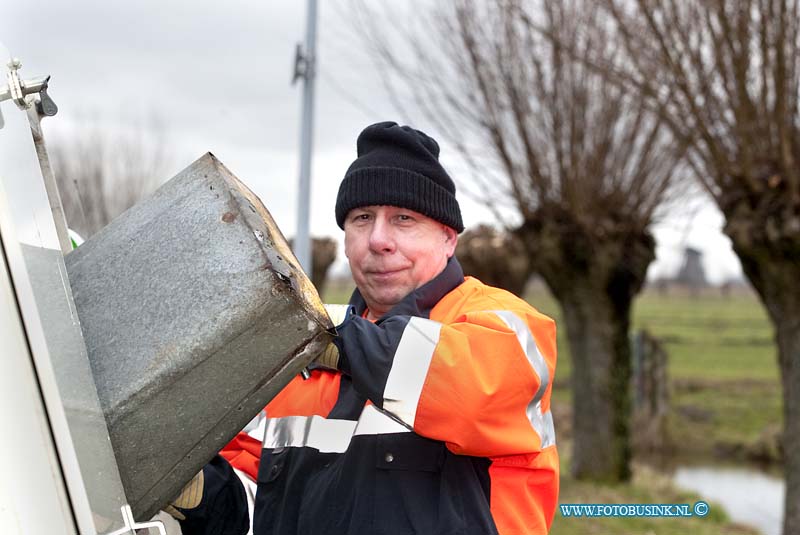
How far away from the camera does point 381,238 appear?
6.77 feet

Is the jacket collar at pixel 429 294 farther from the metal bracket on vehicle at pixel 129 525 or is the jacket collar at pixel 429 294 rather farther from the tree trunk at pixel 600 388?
the tree trunk at pixel 600 388

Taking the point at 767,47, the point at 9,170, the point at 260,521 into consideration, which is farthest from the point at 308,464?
the point at 767,47

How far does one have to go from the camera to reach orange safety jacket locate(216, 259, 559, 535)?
1.66 meters

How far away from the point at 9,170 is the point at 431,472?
3.23 feet

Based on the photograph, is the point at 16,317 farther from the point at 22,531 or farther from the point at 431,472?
the point at 431,472

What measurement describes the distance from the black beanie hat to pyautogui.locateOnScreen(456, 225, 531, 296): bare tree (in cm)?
736

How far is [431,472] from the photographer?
183 centimetres

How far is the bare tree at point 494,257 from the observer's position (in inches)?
379

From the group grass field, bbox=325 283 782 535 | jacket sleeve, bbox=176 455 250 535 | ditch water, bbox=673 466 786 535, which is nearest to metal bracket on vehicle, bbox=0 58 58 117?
jacket sleeve, bbox=176 455 250 535

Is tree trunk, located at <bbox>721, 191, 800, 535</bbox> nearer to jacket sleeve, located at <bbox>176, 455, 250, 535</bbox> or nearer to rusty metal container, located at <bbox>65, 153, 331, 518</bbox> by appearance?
jacket sleeve, located at <bbox>176, 455, 250, 535</bbox>

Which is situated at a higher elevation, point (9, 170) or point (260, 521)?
point (9, 170)

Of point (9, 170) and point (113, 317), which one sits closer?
point (9, 170)

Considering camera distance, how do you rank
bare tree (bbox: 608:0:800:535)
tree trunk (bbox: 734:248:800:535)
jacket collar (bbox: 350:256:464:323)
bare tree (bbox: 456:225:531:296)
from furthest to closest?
bare tree (bbox: 456:225:531:296)
tree trunk (bbox: 734:248:800:535)
bare tree (bbox: 608:0:800:535)
jacket collar (bbox: 350:256:464:323)

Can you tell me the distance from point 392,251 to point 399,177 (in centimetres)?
17
